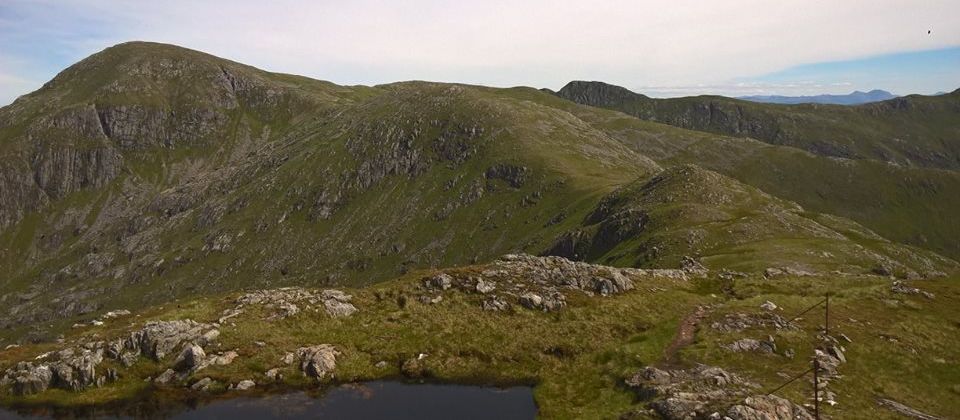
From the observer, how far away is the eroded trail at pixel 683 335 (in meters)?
40.1

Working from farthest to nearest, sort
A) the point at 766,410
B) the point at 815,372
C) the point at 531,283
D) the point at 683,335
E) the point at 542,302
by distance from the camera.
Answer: the point at 531,283, the point at 542,302, the point at 683,335, the point at 766,410, the point at 815,372

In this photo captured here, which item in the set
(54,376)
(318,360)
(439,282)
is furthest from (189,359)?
(439,282)

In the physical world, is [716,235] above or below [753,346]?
below

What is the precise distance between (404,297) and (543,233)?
117 metres

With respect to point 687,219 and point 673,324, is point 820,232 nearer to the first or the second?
point 687,219

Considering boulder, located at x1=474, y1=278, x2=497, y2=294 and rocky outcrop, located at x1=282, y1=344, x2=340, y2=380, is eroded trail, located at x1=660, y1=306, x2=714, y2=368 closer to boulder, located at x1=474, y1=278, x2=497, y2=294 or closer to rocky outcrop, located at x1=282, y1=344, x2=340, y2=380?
boulder, located at x1=474, y1=278, x2=497, y2=294

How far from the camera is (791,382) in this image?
35.1 meters

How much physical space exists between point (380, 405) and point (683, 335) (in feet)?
79.7

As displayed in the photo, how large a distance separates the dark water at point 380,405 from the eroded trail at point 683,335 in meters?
10.3

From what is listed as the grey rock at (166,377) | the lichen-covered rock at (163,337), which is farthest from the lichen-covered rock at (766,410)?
the lichen-covered rock at (163,337)

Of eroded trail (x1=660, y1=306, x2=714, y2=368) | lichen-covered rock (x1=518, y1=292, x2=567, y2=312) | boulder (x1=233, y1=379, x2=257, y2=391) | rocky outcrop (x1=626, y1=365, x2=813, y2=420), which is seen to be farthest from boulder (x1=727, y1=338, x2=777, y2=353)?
boulder (x1=233, y1=379, x2=257, y2=391)

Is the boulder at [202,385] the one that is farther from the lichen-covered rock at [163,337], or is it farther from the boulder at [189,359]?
the lichen-covered rock at [163,337]

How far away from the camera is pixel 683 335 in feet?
147

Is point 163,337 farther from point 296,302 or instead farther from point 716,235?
point 716,235
